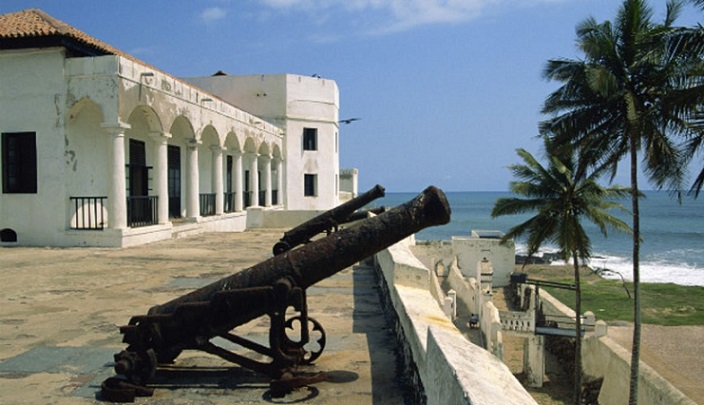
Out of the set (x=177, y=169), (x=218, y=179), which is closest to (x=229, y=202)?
(x=218, y=179)

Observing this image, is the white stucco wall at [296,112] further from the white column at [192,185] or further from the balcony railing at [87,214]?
the balcony railing at [87,214]

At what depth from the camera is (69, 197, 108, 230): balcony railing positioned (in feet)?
46.9

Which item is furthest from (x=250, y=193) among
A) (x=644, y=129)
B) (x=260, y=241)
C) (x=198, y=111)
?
(x=644, y=129)

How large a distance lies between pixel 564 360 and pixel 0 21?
22639mm

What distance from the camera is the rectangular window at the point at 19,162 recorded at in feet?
46.1

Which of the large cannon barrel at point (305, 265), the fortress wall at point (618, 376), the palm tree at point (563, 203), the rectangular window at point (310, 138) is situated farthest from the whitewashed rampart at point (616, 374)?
the rectangular window at point (310, 138)

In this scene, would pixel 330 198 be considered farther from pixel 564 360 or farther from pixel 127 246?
pixel 127 246

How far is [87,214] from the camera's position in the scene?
50.2 feet

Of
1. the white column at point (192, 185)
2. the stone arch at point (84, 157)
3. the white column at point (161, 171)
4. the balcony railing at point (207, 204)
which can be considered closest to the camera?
the stone arch at point (84, 157)

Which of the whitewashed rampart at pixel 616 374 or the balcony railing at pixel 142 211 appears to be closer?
the whitewashed rampart at pixel 616 374

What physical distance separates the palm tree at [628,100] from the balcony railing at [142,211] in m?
13.0

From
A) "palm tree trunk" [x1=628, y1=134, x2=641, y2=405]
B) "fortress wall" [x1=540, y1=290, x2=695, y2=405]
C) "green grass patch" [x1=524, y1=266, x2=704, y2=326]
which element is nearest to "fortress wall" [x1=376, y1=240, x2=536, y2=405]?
"fortress wall" [x1=540, y1=290, x2=695, y2=405]

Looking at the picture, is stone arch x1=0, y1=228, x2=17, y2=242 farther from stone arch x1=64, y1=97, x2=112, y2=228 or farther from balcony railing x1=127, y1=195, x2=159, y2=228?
balcony railing x1=127, y1=195, x2=159, y2=228

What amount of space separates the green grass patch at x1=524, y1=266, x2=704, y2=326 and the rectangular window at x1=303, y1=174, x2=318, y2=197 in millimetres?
16828
